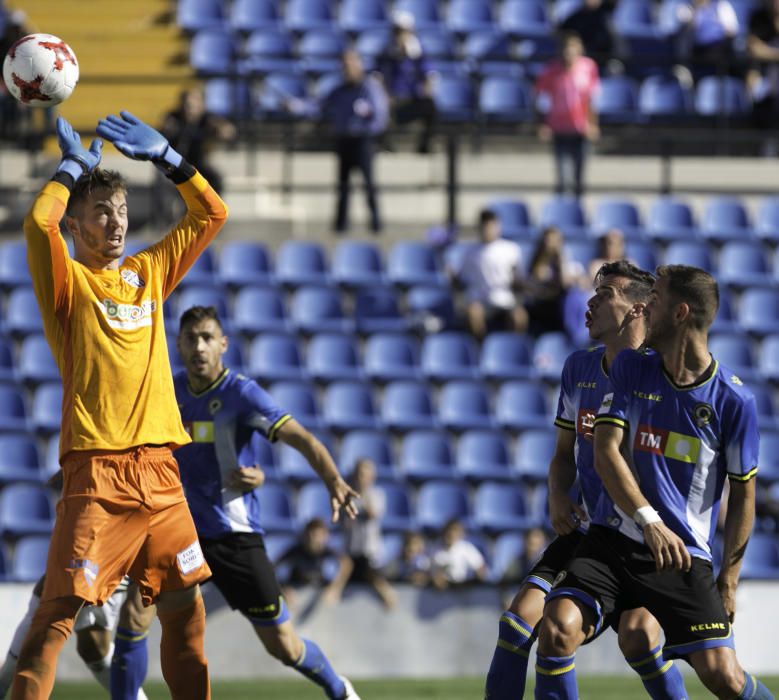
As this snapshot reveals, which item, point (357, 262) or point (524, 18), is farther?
point (524, 18)

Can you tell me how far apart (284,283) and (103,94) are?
532 centimetres

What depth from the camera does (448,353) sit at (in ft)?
48.7

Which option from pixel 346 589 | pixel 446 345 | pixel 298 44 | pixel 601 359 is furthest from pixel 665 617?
pixel 298 44

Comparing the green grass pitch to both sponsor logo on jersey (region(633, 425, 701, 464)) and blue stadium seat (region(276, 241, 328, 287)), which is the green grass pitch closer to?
sponsor logo on jersey (region(633, 425, 701, 464))

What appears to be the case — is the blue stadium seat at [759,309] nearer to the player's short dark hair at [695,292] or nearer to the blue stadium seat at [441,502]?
the blue stadium seat at [441,502]

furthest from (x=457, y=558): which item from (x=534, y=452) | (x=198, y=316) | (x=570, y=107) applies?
(x=570, y=107)

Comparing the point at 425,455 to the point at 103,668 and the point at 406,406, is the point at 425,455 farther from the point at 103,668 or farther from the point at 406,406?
the point at 103,668

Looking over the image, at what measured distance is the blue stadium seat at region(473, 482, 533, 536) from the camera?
1341 centimetres

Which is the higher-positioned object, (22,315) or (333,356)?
(22,315)

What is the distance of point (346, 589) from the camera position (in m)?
11.5

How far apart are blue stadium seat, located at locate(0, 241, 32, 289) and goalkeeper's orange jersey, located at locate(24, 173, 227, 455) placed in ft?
30.3

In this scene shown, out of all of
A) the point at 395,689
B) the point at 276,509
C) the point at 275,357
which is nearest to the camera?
the point at 395,689

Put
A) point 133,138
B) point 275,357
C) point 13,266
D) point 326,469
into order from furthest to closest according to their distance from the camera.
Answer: point 13,266
point 275,357
point 326,469
point 133,138

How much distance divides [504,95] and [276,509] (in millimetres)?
7091
